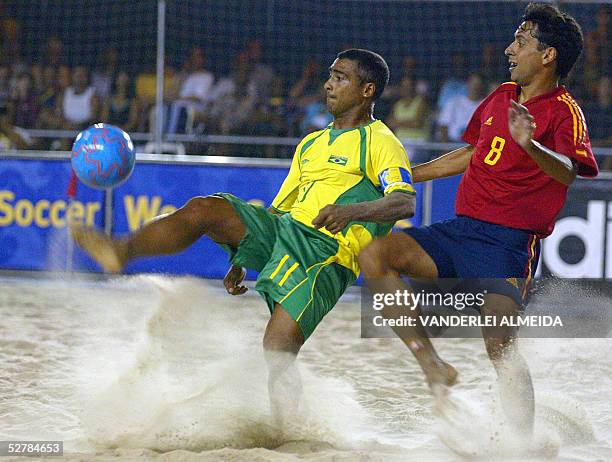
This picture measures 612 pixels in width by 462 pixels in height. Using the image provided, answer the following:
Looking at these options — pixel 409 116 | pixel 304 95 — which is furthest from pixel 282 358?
pixel 304 95

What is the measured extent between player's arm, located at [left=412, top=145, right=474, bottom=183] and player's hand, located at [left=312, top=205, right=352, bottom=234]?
27.0 inches

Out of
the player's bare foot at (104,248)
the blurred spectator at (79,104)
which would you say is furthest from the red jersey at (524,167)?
the blurred spectator at (79,104)

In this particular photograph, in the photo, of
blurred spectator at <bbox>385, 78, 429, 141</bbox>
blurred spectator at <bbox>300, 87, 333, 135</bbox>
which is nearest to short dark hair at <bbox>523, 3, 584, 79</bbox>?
blurred spectator at <bbox>385, 78, 429, 141</bbox>


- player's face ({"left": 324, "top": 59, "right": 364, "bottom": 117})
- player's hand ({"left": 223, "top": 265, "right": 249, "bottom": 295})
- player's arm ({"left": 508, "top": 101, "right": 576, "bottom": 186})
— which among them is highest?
player's face ({"left": 324, "top": 59, "right": 364, "bottom": 117})

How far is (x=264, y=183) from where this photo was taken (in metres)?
9.44

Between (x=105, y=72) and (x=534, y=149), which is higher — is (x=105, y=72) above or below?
above

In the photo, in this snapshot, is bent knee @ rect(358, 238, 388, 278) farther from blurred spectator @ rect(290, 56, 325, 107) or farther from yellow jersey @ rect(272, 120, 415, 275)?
blurred spectator @ rect(290, 56, 325, 107)

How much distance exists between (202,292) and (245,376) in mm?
517

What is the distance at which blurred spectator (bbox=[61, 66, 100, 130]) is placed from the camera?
1245cm

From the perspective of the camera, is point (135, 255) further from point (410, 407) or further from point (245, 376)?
point (410, 407)

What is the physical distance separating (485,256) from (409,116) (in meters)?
7.44

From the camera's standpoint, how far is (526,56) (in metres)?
4.36

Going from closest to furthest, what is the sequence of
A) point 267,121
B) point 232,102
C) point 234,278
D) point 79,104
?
point 234,278 → point 267,121 → point 232,102 → point 79,104

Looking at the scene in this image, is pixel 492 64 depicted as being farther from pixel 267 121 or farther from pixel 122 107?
pixel 122 107
